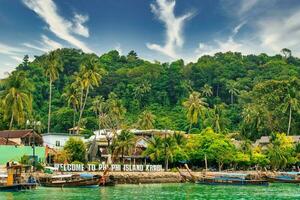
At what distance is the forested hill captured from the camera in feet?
283

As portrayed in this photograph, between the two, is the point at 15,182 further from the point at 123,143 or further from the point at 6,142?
the point at 123,143

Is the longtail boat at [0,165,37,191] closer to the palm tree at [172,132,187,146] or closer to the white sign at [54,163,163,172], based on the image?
the white sign at [54,163,163,172]

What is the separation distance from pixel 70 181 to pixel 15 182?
221 inches

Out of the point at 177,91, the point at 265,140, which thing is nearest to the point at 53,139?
the point at 265,140

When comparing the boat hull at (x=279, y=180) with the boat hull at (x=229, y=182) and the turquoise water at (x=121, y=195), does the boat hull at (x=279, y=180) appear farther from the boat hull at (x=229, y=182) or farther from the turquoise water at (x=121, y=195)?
the turquoise water at (x=121, y=195)

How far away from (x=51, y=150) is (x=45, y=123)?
27.4 metres

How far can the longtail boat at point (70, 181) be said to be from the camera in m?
46.8

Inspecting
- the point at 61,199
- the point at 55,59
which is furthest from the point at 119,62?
the point at 61,199

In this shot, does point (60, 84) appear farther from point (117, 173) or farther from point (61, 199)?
point (61, 199)

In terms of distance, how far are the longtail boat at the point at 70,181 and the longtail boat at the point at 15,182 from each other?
10.2ft

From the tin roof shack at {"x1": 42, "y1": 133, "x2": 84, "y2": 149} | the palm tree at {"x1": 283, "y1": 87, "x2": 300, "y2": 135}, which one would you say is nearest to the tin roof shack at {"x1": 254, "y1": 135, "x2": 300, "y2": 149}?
the palm tree at {"x1": 283, "y1": 87, "x2": 300, "y2": 135}

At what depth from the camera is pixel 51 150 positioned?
6084cm

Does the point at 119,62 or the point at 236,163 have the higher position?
the point at 119,62

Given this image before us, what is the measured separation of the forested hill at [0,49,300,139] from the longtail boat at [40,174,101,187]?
2446 cm
